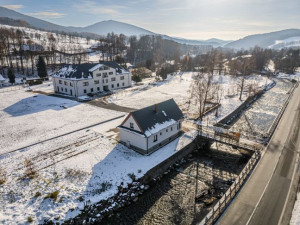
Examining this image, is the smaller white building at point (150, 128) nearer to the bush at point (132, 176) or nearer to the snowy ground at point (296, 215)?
the bush at point (132, 176)

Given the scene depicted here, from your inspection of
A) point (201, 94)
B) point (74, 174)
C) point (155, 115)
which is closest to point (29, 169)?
point (74, 174)

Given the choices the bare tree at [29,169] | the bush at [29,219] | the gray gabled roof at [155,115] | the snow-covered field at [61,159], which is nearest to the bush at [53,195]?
the snow-covered field at [61,159]

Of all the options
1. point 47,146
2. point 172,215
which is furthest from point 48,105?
point 172,215

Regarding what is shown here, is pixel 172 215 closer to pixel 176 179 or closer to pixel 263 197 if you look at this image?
pixel 176 179

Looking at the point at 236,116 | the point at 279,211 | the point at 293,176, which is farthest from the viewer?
the point at 236,116

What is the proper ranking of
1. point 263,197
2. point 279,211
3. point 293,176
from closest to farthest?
1. point 279,211
2. point 263,197
3. point 293,176

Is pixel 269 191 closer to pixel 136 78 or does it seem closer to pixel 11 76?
pixel 136 78

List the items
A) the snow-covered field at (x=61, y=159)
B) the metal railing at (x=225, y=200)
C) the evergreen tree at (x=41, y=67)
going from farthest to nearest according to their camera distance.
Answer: the evergreen tree at (x=41, y=67), the snow-covered field at (x=61, y=159), the metal railing at (x=225, y=200)
